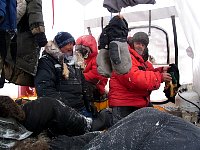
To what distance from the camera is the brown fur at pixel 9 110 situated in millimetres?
2006

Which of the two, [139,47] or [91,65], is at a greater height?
[139,47]

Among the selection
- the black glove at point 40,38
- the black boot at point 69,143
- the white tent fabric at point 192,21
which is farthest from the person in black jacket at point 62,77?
the black boot at point 69,143

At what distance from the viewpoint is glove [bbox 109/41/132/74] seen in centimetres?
304

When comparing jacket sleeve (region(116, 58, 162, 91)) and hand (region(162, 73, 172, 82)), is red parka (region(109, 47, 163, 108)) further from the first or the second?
hand (region(162, 73, 172, 82))

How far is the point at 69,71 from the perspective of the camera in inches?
146

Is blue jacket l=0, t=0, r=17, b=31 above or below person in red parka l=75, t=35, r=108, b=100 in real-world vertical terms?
above

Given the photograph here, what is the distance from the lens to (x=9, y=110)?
201cm

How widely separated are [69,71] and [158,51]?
7.97 feet

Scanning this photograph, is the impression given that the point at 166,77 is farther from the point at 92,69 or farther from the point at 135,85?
the point at 92,69

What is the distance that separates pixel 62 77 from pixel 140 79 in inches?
31.2

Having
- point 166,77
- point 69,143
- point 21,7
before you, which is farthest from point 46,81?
point 69,143

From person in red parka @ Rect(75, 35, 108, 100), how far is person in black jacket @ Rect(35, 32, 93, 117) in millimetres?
672

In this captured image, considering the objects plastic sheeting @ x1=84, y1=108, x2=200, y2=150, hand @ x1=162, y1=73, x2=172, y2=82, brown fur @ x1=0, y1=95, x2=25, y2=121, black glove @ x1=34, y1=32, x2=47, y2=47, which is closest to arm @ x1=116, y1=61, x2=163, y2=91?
hand @ x1=162, y1=73, x2=172, y2=82

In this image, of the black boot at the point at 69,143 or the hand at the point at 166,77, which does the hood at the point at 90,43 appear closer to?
the hand at the point at 166,77
